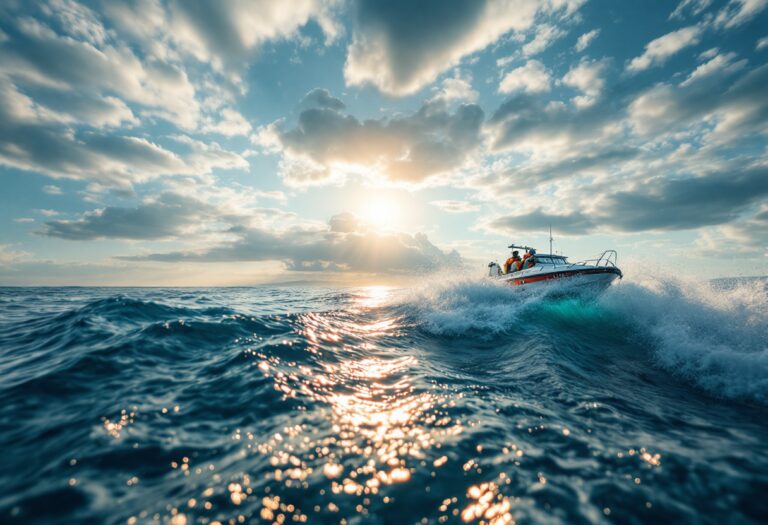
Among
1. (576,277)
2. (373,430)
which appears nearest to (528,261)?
(576,277)

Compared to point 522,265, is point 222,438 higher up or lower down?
lower down

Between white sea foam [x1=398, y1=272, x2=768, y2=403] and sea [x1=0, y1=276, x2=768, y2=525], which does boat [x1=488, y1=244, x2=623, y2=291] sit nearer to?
white sea foam [x1=398, y1=272, x2=768, y2=403]

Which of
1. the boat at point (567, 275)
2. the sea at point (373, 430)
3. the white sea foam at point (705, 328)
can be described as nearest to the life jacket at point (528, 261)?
the boat at point (567, 275)

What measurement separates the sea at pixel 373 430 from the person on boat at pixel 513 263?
11.4m

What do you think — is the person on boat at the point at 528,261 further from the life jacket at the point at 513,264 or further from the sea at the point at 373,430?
the sea at the point at 373,430

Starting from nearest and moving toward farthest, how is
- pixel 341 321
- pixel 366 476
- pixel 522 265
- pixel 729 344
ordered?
pixel 366 476 → pixel 729 344 → pixel 341 321 → pixel 522 265

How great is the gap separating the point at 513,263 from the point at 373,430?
1966 cm

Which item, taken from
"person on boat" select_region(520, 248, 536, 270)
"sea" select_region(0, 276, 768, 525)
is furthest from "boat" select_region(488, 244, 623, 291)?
"sea" select_region(0, 276, 768, 525)

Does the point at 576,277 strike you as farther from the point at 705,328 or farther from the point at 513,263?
the point at 705,328

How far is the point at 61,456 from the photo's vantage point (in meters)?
3.28

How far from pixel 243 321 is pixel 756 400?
13.0 m

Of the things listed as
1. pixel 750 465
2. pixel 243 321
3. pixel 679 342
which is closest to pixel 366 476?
pixel 750 465

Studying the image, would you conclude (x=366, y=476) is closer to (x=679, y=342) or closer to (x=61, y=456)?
(x=61, y=456)

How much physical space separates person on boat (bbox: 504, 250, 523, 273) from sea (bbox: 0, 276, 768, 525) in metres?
11.4
